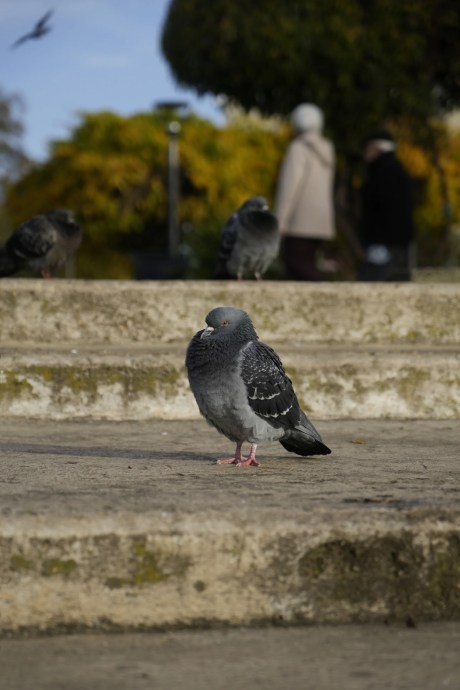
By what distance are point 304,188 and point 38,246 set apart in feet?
10.7

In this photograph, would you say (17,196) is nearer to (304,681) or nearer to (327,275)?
(327,275)

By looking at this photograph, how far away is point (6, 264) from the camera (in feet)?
26.3

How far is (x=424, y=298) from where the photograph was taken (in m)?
6.81

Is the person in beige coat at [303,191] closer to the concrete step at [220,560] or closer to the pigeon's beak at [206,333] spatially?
the pigeon's beak at [206,333]

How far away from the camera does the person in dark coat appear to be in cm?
1112

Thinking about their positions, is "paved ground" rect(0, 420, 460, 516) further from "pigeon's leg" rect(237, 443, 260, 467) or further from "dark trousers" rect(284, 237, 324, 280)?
"dark trousers" rect(284, 237, 324, 280)

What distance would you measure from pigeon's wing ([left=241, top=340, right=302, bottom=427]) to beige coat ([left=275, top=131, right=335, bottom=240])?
6.29 metres

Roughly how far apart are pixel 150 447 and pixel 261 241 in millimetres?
3596

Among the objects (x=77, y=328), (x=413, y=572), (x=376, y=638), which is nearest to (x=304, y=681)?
(x=376, y=638)

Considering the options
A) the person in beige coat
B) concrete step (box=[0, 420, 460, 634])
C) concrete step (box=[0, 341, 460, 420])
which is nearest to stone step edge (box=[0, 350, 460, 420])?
concrete step (box=[0, 341, 460, 420])

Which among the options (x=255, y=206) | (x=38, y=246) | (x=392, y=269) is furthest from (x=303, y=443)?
(x=392, y=269)

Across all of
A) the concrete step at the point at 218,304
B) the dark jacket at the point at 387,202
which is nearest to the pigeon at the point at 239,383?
the concrete step at the point at 218,304

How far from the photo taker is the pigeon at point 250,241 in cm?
834

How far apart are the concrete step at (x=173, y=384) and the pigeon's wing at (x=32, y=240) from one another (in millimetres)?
1983
